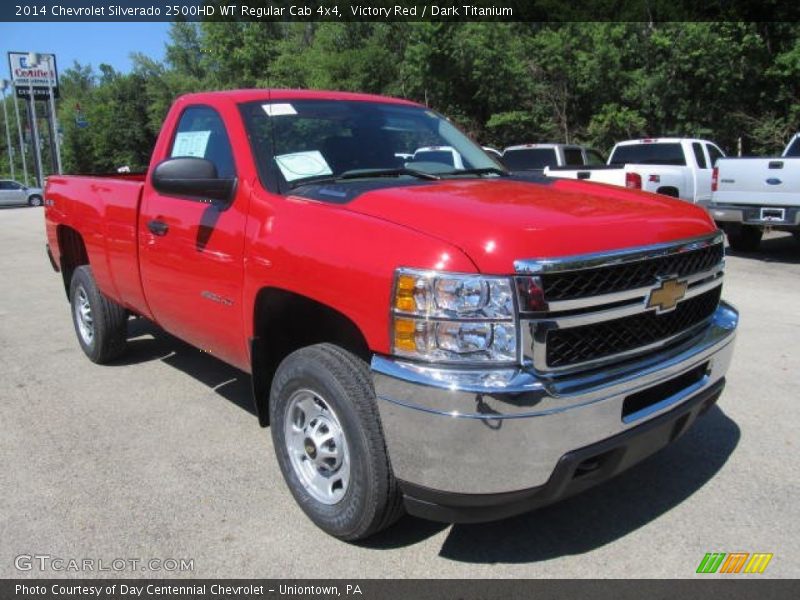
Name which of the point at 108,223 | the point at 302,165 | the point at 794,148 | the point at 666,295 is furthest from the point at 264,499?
the point at 794,148

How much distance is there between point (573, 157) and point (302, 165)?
12.8 m

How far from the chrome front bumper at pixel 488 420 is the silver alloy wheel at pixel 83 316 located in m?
3.96

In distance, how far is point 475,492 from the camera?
93.2 inches

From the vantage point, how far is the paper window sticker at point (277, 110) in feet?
11.8

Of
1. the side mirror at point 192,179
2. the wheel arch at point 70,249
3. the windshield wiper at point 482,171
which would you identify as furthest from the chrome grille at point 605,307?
the wheel arch at point 70,249

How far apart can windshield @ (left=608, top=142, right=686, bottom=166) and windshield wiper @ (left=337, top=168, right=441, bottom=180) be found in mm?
11552

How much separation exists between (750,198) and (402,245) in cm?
926

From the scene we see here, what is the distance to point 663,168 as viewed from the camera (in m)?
13.0

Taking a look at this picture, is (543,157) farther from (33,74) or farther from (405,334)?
(33,74)

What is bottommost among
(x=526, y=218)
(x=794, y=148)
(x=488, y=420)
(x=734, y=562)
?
(x=734, y=562)

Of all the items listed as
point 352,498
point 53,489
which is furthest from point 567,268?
point 53,489

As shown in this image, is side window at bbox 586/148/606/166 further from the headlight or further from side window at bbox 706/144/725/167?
the headlight

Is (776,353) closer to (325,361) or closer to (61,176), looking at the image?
(325,361)

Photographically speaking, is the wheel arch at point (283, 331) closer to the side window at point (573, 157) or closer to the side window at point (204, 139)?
the side window at point (204, 139)
